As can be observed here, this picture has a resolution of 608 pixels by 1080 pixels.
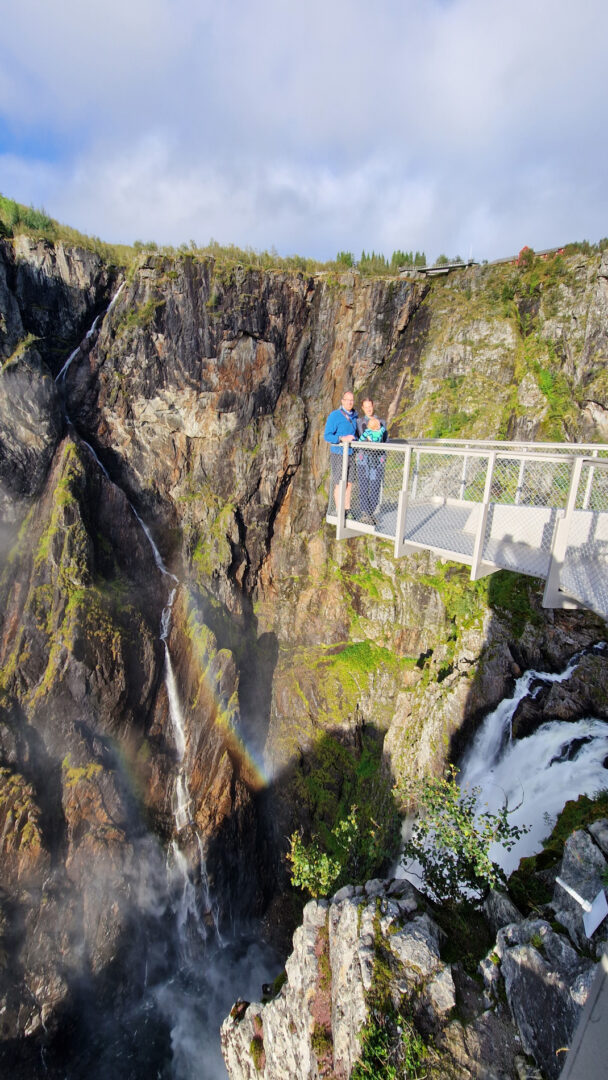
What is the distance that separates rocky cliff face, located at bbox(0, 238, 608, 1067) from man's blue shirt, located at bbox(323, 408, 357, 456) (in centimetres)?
674

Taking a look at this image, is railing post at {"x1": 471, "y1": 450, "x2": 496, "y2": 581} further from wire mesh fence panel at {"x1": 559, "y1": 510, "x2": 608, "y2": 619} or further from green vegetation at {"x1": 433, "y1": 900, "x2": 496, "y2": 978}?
green vegetation at {"x1": 433, "y1": 900, "x2": 496, "y2": 978}

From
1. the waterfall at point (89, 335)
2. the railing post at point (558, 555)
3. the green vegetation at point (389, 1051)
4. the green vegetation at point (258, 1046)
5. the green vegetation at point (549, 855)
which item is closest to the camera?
the green vegetation at point (389, 1051)

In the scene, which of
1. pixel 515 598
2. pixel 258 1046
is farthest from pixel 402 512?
pixel 258 1046

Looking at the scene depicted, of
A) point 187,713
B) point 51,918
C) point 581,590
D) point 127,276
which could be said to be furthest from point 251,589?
point 581,590

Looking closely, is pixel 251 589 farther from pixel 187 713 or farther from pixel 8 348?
pixel 8 348

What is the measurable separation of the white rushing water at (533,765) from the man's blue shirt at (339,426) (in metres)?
6.22

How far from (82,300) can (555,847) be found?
18.9 meters

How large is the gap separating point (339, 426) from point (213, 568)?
10037 mm

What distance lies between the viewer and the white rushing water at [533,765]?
7.18 m

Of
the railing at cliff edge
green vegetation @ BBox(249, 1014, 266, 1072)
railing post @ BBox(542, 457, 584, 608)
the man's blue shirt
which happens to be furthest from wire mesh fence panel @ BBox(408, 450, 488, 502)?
green vegetation @ BBox(249, 1014, 266, 1072)

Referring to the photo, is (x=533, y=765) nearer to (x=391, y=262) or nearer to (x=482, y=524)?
(x=482, y=524)

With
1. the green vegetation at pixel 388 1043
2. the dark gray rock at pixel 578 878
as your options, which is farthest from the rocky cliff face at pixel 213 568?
the green vegetation at pixel 388 1043

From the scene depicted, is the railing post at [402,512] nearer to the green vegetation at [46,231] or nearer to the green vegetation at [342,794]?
the green vegetation at [342,794]

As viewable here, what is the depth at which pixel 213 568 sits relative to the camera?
16.1 m
